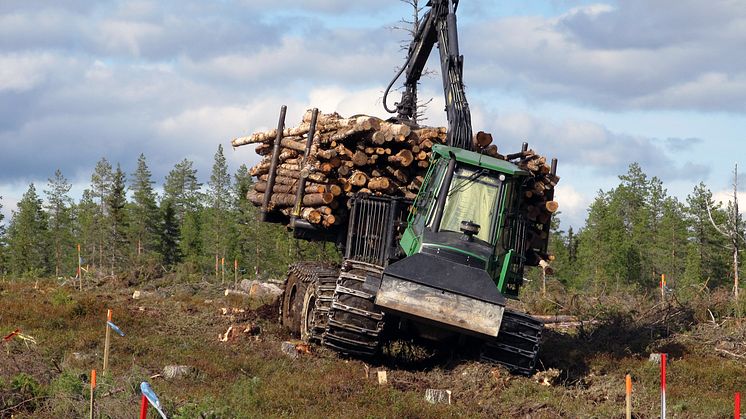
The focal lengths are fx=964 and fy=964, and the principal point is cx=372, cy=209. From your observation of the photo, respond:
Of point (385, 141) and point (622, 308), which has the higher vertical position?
point (385, 141)

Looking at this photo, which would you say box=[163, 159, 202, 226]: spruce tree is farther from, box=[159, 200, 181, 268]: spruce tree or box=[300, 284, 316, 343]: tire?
box=[300, 284, 316, 343]: tire

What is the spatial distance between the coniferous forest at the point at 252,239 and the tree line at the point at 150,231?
0.09m

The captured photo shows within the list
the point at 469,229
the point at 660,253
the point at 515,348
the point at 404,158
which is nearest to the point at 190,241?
the point at 660,253

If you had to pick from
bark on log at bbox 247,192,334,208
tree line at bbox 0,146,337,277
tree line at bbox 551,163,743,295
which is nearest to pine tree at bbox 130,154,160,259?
tree line at bbox 0,146,337,277

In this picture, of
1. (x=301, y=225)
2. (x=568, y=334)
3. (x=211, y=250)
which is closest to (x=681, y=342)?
(x=568, y=334)

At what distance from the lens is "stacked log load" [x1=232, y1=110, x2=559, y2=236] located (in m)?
15.9

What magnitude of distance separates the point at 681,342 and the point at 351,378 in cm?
723

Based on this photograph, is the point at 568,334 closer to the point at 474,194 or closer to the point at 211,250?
the point at 474,194

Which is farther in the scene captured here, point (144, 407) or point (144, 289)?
point (144, 289)

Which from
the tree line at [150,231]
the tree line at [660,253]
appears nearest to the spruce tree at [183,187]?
the tree line at [150,231]

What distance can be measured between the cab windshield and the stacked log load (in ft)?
7.75

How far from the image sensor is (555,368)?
46.7ft

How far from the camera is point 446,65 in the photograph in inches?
640

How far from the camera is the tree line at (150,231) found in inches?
2057
